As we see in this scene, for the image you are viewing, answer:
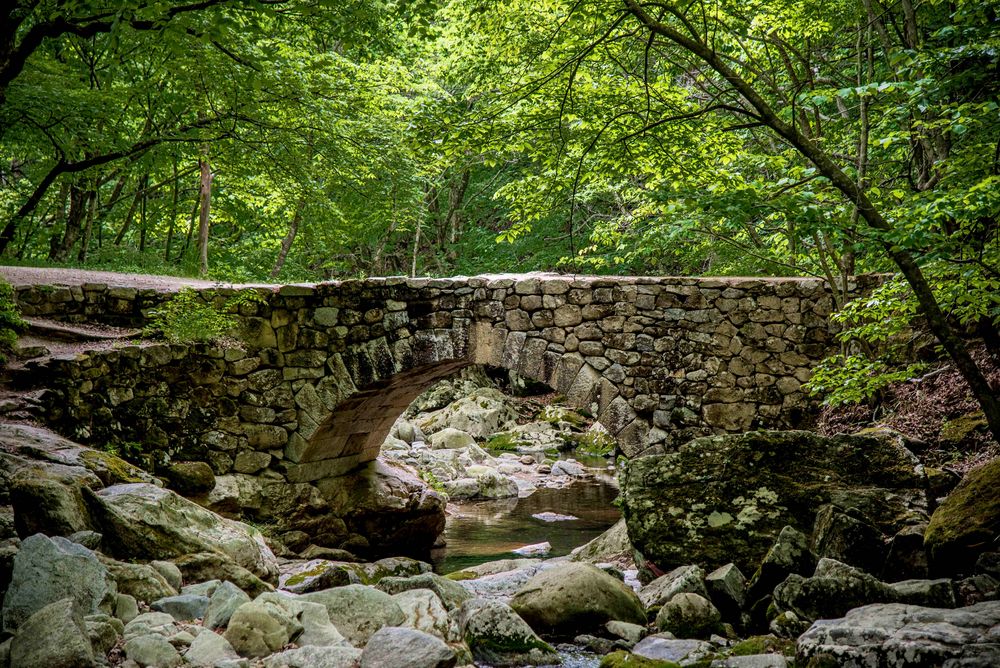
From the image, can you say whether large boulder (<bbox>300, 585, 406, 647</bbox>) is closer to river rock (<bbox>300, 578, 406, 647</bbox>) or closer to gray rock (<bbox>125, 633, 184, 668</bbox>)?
river rock (<bbox>300, 578, 406, 647</bbox>)

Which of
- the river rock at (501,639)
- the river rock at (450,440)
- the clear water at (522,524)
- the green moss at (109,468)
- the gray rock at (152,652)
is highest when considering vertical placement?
the green moss at (109,468)

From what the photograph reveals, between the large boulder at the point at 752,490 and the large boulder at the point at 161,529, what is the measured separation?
96.3 inches

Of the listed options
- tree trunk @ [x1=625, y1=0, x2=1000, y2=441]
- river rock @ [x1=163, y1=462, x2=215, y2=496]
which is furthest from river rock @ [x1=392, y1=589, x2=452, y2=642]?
river rock @ [x1=163, y1=462, x2=215, y2=496]

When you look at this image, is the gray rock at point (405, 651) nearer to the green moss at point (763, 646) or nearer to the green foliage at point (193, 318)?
the green moss at point (763, 646)

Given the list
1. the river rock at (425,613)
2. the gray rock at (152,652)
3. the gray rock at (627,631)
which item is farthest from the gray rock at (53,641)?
the gray rock at (627,631)

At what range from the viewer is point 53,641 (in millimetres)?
2129

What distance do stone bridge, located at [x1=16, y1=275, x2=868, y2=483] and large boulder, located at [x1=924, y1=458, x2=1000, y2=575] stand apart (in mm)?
2649

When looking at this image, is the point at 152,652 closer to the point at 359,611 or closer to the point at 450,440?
the point at 359,611

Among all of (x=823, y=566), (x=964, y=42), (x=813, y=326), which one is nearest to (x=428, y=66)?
(x=813, y=326)

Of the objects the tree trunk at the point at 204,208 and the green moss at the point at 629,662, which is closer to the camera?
the green moss at the point at 629,662

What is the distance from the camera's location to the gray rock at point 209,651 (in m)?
2.53

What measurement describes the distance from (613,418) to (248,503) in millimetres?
3479

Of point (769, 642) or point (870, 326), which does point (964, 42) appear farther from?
point (769, 642)

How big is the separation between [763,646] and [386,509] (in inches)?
202
